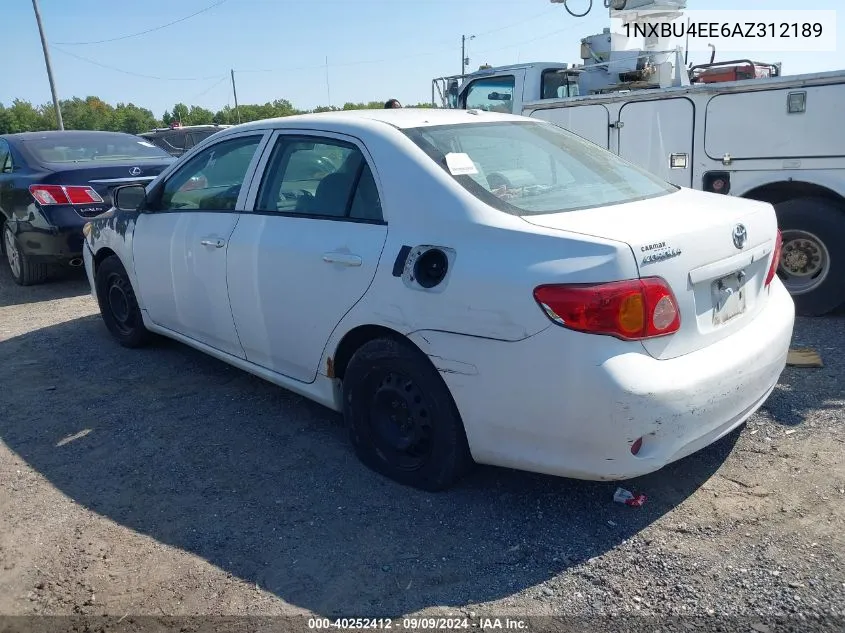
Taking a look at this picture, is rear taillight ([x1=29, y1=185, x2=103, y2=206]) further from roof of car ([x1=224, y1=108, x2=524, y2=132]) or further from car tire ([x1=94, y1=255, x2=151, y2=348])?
roof of car ([x1=224, y1=108, x2=524, y2=132])

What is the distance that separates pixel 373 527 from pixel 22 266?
6.35 m

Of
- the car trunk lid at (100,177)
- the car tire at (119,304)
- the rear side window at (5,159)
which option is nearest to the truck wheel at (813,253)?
the car tire at (119,304)

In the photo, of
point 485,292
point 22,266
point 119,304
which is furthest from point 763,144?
point 22,266

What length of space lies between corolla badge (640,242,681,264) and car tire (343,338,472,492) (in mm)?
948

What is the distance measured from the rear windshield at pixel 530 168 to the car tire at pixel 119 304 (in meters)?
2.89

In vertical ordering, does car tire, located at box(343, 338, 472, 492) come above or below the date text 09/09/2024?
above

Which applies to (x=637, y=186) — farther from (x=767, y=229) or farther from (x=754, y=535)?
(x=754, y=535)

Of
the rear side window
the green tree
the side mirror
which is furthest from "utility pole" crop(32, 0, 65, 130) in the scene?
the green tree

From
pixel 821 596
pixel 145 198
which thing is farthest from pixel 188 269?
pixel 821 596

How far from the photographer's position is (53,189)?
286 inches

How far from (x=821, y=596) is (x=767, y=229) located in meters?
1.57

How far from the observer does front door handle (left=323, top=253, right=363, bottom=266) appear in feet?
10.7

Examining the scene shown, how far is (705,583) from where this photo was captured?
260 cm

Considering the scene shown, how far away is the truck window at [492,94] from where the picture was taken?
8.32 meters
